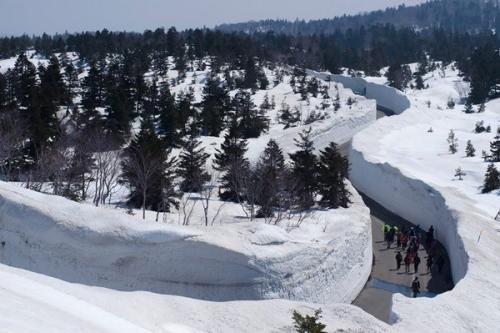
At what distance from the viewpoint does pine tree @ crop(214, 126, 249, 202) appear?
83.8ft

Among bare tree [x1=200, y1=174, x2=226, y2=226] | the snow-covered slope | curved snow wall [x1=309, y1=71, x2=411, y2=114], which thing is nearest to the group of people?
the snow-covered slope

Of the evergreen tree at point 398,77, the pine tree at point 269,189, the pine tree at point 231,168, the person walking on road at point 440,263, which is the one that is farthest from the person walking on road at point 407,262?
the evergreen tree at point 398,77

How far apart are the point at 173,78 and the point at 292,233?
48.2 metres

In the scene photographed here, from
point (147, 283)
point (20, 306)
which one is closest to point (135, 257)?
point (147, 283)

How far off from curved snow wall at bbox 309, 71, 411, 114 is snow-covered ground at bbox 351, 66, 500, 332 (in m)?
8.15

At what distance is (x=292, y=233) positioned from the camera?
18891 millimetres

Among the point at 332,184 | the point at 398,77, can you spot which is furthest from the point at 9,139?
the point at 398,77

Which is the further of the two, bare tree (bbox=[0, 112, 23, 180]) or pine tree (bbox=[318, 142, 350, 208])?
pine tree (bbox=[318, 142, 350, 208])

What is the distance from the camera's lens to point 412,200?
28.1 metres

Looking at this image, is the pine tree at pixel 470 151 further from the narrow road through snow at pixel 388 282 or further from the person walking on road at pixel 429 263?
the person walking on road at pixel 429 263

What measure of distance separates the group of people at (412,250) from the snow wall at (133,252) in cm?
604

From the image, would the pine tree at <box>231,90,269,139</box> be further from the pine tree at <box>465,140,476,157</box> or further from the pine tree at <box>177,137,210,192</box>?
the pine tree at <box>465,140,476,157</box>

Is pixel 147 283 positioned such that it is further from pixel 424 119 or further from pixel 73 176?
pixel 424 119

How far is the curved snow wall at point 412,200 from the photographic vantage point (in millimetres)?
20955
